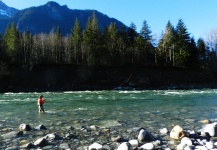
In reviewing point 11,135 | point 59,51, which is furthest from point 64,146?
point 59,51

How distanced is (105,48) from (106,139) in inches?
2935

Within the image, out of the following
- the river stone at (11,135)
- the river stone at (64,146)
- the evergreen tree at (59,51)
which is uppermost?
the evergreen tree at (59,51)

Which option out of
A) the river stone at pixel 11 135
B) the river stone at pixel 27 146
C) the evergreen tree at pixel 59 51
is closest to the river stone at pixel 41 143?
the river stone at pixel 27 146

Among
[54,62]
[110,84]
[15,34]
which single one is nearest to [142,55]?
[110,84]

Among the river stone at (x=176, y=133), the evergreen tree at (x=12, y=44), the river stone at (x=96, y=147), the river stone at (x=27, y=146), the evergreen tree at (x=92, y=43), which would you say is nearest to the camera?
the river stone at (x=96, y=147)

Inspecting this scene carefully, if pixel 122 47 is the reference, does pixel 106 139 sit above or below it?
below

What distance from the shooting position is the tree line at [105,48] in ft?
290

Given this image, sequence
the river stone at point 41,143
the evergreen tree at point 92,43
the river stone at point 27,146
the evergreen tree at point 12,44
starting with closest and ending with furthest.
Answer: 1. the river stone at point 27,146
2. the river stone at point 41,143
3. the evergreen tree at point 92,43
4. the evergreen tree at point 12,44

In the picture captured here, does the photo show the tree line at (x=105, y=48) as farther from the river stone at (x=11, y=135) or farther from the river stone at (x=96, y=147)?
the river stone at (x=96, y=147)

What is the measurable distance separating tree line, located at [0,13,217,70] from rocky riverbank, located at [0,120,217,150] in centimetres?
6815

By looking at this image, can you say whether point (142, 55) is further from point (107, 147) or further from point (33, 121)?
point (107, 147)

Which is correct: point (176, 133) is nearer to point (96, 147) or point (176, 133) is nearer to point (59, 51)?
point (96, 147)

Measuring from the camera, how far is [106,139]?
15.3 metres

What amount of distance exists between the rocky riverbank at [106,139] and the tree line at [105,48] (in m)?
68.1
